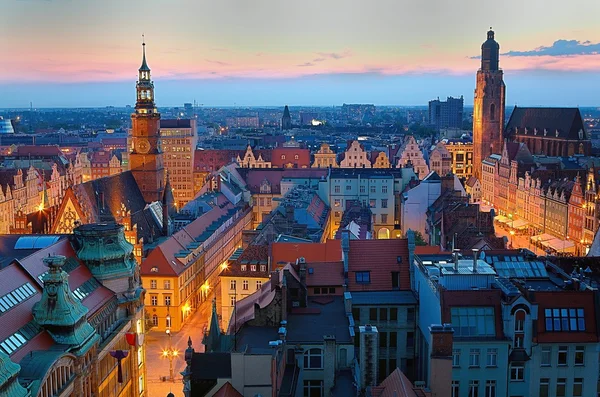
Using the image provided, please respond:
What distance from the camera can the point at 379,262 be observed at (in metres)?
51.1

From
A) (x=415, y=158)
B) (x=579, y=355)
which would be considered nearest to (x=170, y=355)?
(x=579, y=355)

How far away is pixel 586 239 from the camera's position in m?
102

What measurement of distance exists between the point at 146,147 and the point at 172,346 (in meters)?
43.2

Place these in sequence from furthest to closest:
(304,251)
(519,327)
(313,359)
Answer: (304,251) < (519,327) < (313,359)

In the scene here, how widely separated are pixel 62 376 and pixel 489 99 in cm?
14939

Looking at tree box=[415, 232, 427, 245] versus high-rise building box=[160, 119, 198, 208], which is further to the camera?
high-rise building box=[160, 119, 198, 208]

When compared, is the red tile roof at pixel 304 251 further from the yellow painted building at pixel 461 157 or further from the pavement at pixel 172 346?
the yellow painted building at pixel 461 157

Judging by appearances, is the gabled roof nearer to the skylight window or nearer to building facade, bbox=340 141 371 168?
the skylight window

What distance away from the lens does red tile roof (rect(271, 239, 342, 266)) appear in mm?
60938

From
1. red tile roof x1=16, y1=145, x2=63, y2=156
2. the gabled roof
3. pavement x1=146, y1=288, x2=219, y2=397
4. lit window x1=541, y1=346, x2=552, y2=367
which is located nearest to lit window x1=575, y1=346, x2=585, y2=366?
lit window x1=541, y1=346, x2=552, y2=367

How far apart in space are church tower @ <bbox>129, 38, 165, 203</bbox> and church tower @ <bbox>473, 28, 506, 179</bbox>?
92494 mm

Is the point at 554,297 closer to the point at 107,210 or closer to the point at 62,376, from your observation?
the point at 62,376

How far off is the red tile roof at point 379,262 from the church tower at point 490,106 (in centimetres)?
12548

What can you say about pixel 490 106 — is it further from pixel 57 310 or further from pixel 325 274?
pixel 57 310
